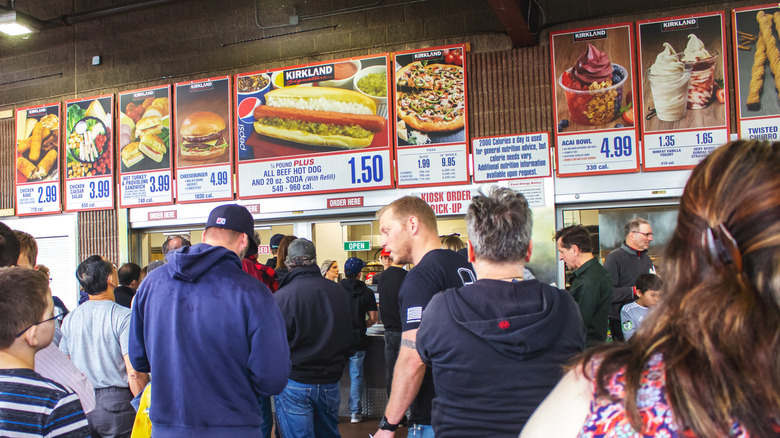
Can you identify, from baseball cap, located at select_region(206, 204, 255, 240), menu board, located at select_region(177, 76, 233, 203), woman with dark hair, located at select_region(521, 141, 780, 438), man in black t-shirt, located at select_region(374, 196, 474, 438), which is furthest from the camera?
menu board, located at select_region(177, 76, 233, 203)

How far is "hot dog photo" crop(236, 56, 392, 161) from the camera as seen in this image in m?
6.40

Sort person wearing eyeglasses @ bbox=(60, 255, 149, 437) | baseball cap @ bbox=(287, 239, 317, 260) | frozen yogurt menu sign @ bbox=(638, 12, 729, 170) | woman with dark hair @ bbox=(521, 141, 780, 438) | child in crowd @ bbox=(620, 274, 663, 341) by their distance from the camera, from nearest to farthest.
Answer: woman with dark hair @ bbox=(521, 141, 780, 438), person wearing eyeglasses @ bbox=(60, 255, 149, 437), baseball cap @ bbox=(287, 239, 317, 260), child in crowd @ bbox=(620, 274, 663, 341), frozen yogurt menu sign @ bbox=(638, 12, 729, 170)

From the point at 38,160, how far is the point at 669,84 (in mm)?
7748

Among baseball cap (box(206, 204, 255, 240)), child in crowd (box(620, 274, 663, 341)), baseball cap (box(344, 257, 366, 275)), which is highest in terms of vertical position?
baseball cap (box(206, 204, 255, 240))

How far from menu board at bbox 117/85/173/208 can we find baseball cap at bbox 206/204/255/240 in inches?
198

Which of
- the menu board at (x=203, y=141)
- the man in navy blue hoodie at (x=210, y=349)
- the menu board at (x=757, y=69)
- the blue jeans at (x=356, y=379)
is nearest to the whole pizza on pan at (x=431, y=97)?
the menu board at (x=203, y=141)

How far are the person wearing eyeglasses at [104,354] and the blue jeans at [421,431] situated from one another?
1632mm

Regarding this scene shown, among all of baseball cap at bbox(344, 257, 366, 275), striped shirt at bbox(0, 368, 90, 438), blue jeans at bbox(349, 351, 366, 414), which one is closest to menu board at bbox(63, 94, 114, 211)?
baseball cap at bbox(344, 257, 366, 275)

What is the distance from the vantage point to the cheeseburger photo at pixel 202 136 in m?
7.04

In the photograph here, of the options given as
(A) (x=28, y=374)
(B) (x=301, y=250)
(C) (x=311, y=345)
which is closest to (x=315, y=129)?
(B) (x=301, y=250)

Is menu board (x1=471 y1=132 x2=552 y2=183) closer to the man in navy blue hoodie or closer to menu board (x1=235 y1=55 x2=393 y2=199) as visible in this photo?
menu board (x1=235 y1=55 x2=393 y2=199)

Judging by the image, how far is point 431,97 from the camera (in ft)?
20.4

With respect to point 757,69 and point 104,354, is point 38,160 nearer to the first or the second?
point 104,354

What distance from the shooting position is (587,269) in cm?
387
